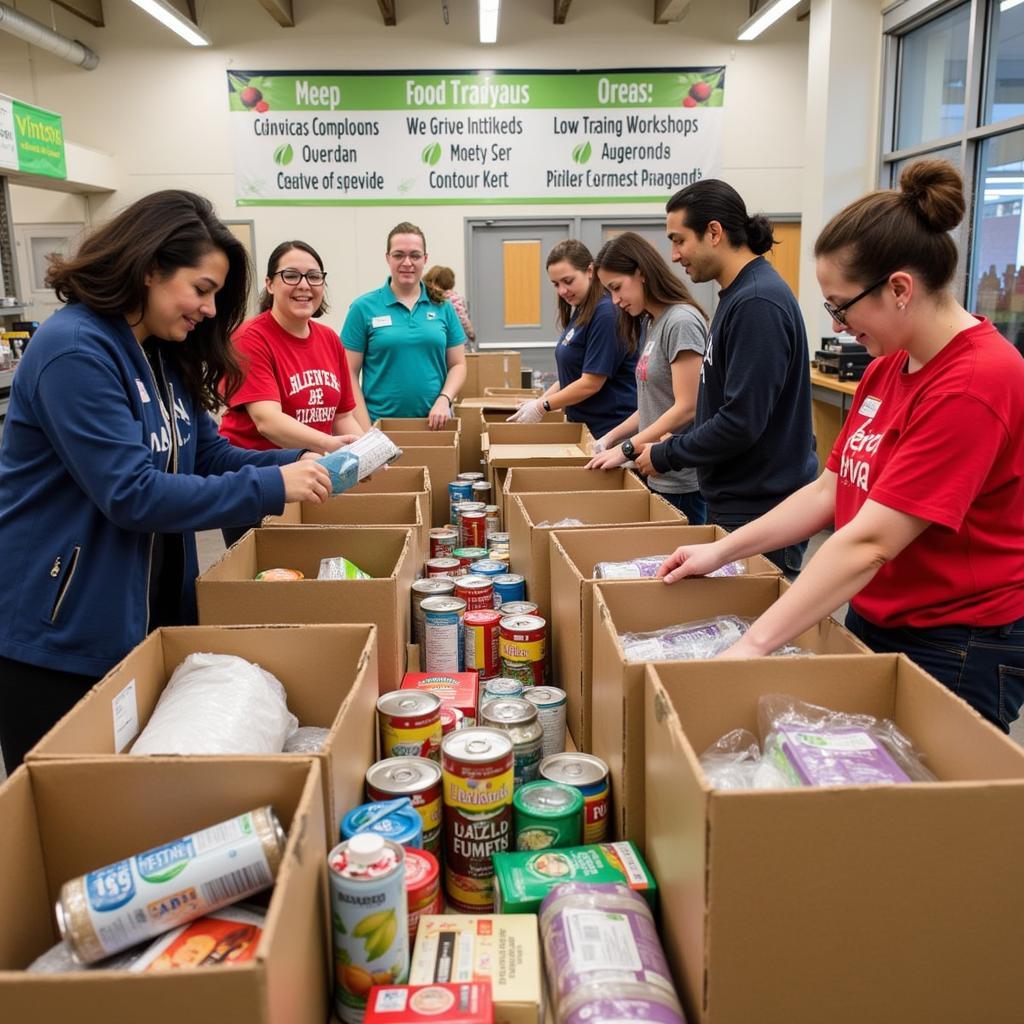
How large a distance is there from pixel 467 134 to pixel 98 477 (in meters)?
7.82

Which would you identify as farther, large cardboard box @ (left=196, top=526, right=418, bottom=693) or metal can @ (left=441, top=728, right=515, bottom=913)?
large cardboard box @ (left=196, top=526, right=418, bottom=693)

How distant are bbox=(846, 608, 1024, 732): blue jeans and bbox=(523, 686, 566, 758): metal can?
1.71 ft

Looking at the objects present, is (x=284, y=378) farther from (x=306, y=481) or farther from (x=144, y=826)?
(x=144, y=826)

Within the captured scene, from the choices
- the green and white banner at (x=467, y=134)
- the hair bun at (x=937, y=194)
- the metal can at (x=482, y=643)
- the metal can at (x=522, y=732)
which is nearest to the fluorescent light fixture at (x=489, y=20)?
the green and white banner at (x=467, y=134)

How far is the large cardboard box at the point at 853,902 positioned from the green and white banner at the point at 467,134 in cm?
830

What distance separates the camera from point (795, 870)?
759 millimetres

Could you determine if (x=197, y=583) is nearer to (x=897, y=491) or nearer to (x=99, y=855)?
(x=99, y=855)

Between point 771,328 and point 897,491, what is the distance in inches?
34.5

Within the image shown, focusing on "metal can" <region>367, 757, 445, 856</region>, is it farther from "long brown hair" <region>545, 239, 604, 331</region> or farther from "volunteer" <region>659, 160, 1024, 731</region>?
"long brown hair" <region>545, 239, 604, 331</region>

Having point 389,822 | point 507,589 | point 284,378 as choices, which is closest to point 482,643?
point 507,589

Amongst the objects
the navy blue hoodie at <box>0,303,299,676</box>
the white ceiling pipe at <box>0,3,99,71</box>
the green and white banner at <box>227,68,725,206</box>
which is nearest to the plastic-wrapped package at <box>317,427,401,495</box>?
the navy blue hoodie at <box>0,303,299,676</box>

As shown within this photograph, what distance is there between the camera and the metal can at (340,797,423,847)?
0.91 m

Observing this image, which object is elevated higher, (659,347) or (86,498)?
(659,347)

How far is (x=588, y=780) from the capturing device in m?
1.06
